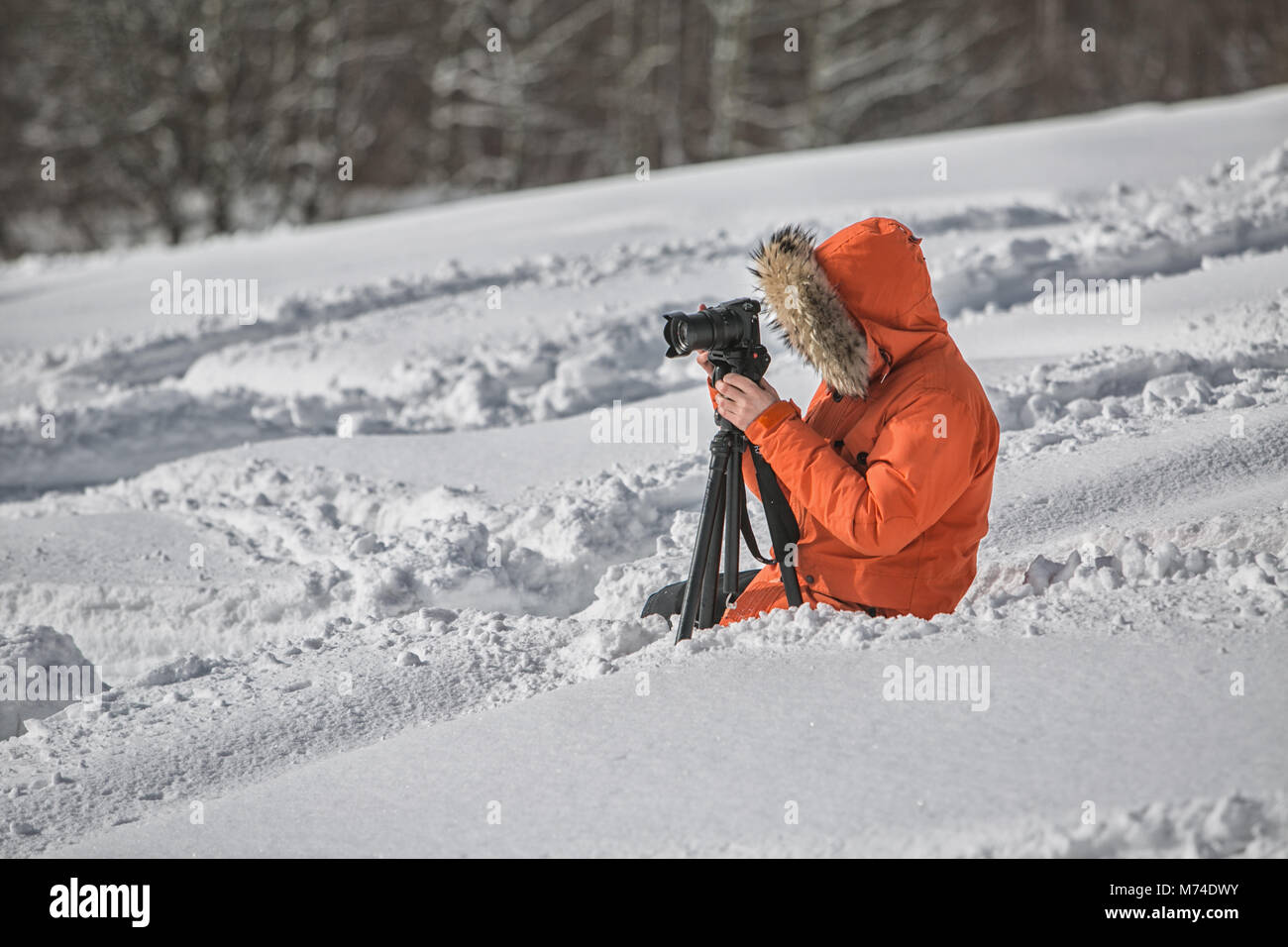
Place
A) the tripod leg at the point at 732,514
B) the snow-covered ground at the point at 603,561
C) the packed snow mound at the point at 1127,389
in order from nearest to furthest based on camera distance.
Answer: the snow-covered ground at the point at 603,561 < the tripod leg at the point at 732,514 < the packed snow mound at the point at 1127,389

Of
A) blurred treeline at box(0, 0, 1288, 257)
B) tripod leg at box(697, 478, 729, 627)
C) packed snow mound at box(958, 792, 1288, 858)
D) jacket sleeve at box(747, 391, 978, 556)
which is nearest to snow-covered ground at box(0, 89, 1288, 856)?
packed snow mound at box(958, 792, 1288, 858)

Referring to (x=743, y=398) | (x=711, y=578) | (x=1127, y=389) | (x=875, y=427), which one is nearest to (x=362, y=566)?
(x=711, y=578)

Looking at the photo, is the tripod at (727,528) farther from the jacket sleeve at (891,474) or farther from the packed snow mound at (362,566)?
the packed snow mound at (362,566)

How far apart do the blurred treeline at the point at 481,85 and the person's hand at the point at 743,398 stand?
12825 mm

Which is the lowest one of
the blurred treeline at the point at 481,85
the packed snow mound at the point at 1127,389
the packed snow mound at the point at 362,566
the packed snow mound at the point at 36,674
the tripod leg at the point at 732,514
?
the packed snow mound at the point at 36,674

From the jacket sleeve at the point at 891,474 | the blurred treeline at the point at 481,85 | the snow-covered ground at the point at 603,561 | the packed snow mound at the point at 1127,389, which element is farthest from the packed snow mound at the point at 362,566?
the blurred treeline at the point at 481,85

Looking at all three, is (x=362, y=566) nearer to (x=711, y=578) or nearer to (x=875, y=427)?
(x=711, y=578)

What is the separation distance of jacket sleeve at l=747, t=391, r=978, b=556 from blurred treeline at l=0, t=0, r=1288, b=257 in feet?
42.7

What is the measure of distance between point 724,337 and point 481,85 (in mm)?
13767

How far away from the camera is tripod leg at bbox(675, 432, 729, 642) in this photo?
2.73 meters

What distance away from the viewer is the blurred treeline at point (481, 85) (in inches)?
555

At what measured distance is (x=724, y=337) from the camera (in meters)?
2.55

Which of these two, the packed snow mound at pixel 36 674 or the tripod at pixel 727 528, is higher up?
the tripod at pixel 727 528

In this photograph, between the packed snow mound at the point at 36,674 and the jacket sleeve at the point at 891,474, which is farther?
the packed snow mound at the point at 36,674
